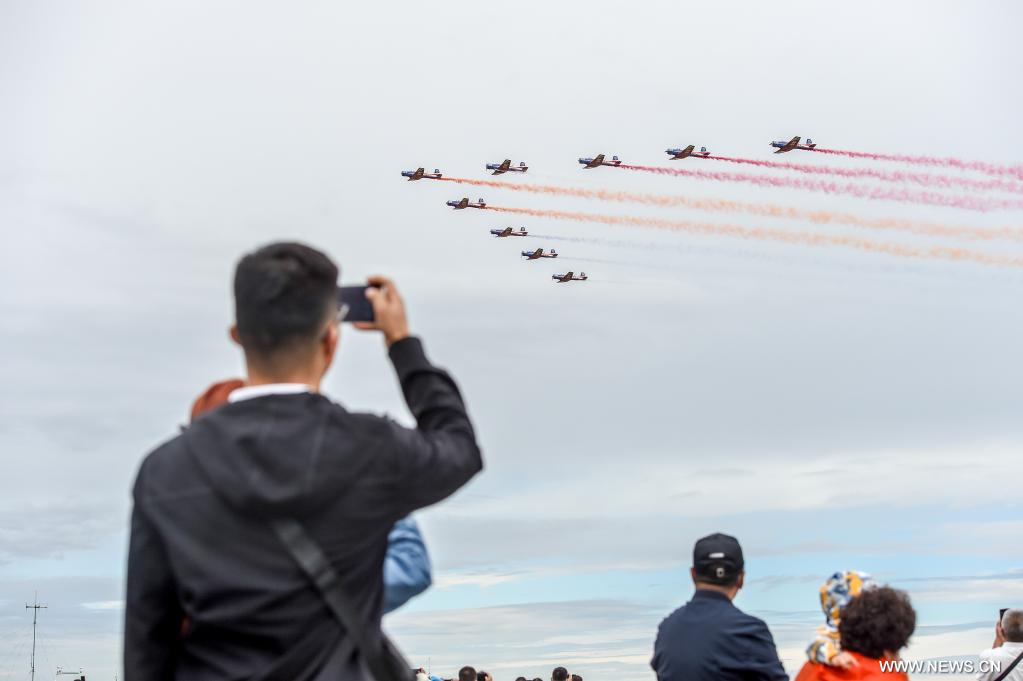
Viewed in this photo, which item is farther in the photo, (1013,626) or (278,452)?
(1013,626)

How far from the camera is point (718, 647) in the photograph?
7449 mm

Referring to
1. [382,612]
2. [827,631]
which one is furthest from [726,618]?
[382,612]

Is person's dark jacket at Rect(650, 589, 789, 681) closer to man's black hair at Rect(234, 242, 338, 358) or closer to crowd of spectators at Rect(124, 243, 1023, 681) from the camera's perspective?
crowd of spectators at Rect(124, 243, 1023, 681)

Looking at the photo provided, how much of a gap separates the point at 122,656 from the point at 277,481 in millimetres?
823

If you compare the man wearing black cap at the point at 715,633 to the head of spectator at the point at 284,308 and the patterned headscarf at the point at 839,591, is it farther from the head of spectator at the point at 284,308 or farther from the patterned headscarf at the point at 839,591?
the head of spectator at the point at 284,308

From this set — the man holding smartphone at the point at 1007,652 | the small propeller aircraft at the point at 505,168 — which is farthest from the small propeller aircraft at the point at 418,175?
the man holding smartphone at the point at 1007,652

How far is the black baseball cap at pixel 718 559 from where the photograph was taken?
25.3ft

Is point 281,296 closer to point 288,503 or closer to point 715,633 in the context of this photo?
point 288,503

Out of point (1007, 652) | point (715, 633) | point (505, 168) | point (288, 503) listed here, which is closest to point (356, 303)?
point (288, 503)

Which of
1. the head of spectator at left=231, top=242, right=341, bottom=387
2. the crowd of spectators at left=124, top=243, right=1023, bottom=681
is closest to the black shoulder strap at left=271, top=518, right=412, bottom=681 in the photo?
the crowd of spectators at left=124, top=243, right=1023, bottom=681

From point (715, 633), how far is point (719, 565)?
0.46 metres

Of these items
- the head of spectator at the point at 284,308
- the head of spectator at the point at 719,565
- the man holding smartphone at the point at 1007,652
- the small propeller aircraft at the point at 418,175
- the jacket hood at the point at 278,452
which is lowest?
the man holding smartphone at the point at 1007,652

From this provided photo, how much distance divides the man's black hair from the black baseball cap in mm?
4702

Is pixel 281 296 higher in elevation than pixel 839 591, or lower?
higher
